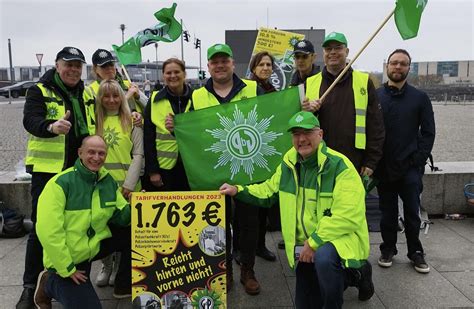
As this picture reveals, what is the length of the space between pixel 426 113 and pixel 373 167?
2.91 ft

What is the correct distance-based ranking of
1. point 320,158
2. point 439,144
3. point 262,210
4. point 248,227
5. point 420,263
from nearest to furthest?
point 320,158, point 248,227, point 420,263, point 262,210, point 439,144

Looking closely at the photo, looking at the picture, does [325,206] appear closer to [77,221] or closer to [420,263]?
[77,221]

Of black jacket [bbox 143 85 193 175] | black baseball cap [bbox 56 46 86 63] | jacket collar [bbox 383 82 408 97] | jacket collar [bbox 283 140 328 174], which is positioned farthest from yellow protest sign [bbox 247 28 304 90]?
jacket collar [bbox 283 140 328 174]

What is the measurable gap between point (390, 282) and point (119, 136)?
280cm

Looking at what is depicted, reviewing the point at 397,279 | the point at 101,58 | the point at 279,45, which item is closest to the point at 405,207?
the point at 397,279

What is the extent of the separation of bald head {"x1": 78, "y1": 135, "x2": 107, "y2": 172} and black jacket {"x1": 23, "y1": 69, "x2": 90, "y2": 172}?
0.46 m

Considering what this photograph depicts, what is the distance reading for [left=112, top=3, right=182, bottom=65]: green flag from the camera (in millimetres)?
4230

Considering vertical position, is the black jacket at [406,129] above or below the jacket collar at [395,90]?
below

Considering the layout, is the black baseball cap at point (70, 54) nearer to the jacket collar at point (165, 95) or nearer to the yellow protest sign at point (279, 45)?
the jacket collar at point (165, 95)

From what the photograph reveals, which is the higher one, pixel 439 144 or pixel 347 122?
pixel 347 122

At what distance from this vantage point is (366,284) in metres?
3.53

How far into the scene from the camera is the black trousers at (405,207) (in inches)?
165

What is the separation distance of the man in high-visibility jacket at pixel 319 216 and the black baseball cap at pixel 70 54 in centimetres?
164

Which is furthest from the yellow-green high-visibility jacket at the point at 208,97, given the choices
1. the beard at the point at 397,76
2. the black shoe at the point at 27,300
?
the black shoe at the point at 27,300
